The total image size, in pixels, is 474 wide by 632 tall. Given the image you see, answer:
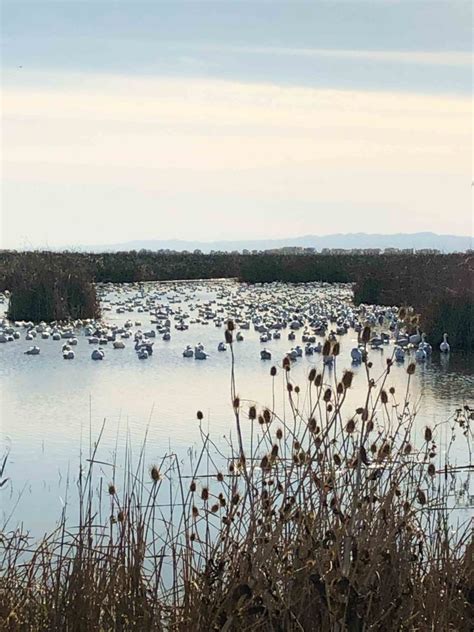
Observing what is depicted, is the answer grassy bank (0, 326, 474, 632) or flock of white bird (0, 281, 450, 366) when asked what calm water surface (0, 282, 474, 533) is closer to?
flock of white bird (0, 281, 450, 366)

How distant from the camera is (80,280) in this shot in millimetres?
15312

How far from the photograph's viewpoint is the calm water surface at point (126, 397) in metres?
5.65

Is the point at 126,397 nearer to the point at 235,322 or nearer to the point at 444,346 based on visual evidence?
the point at 235,322

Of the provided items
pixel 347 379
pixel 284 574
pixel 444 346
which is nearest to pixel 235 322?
pixel 444 346

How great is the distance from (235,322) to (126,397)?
9.31 feet

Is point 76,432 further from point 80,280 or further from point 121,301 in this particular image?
point 121,301

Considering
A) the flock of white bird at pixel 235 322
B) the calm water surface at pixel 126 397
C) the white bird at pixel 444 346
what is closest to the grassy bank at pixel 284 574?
the calm water surface at pixel 126 397

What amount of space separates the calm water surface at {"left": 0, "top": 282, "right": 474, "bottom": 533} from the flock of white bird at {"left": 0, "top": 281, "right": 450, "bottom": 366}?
140mm

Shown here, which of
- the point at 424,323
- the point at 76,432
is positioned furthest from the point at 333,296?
the point at 76,432

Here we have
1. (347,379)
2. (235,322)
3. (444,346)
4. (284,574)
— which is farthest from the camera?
(444,346)

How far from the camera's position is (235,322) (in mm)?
10891

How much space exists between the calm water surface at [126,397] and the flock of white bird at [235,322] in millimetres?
140

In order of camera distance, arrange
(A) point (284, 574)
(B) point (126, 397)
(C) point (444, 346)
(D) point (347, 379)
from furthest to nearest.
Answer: (C) point (444, 346) < (B) point (126, 397) < (A) point (284, 574) < (D) point (347, 379)

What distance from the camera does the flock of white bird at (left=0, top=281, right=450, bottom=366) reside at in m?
11.2
